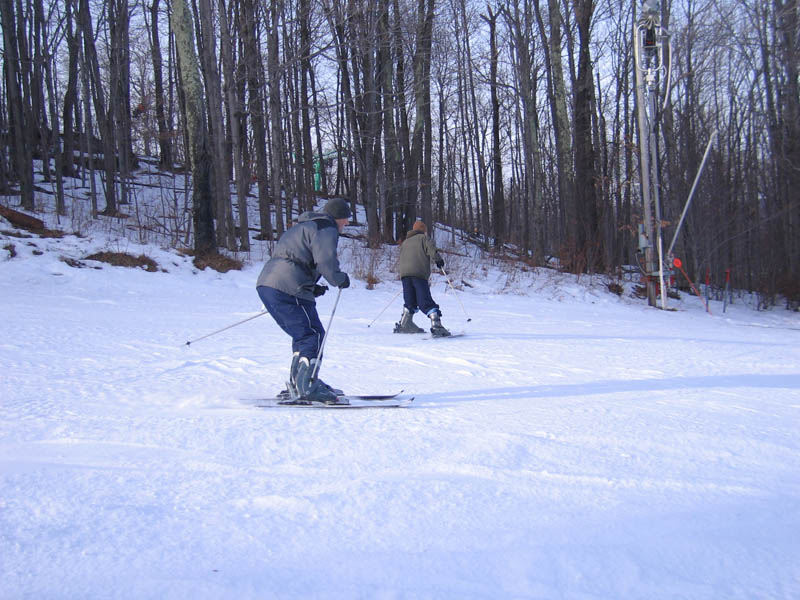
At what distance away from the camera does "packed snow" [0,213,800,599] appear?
205 cm

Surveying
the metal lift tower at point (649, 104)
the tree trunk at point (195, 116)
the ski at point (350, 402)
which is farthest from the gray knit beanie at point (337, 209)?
the metal lift tower at point (649, 104)

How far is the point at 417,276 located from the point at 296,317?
4460 mm

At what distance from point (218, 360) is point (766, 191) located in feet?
90.2

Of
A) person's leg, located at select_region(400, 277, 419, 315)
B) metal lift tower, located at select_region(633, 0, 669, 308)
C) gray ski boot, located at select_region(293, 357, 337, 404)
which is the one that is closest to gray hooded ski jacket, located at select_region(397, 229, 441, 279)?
person's leg, located at select_region(400, 277, 419, 315)

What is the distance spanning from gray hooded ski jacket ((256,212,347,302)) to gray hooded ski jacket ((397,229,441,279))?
14.0 ft

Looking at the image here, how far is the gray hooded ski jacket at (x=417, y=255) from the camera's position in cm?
888

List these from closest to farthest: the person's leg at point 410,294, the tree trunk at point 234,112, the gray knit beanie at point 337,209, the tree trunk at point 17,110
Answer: the gray knit beanie at point 337,209, the person's leg at point 410,294, the tree trunk at point 234,112, the tree trunk at point 17,110

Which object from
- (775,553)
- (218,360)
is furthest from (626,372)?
(218,360)

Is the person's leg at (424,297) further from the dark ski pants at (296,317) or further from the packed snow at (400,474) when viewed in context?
the dark ski pants at (296,317)

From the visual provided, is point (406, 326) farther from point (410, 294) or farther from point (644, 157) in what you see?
point (644, 157)

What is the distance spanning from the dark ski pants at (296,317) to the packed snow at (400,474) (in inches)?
23.2

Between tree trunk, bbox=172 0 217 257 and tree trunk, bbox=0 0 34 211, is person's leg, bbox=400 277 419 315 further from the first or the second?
tree trunk, bbox=0 0 34 211

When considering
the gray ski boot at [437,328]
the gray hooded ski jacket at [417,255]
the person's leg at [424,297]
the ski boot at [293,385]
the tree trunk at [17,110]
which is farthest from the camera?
the tree trunk at [17,110]

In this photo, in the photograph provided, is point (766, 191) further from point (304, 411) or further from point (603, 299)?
point (304, 411)
